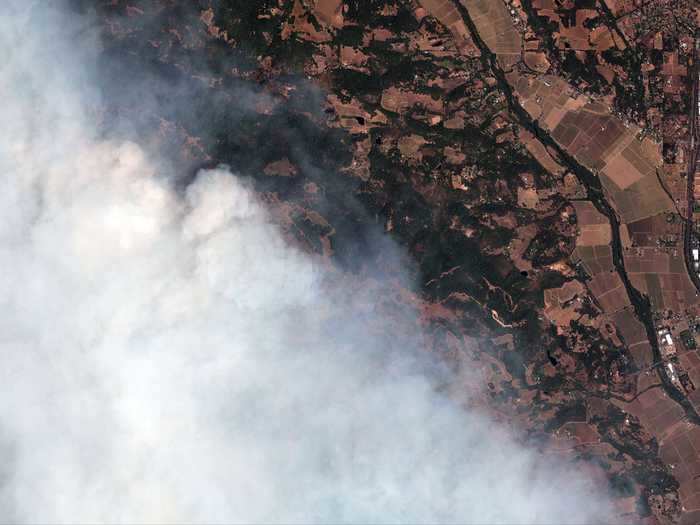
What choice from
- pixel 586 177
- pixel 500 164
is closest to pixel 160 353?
pixel 500 164

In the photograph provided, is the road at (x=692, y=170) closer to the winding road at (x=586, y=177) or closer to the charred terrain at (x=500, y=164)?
the charred terrain at (x=500, y=164)

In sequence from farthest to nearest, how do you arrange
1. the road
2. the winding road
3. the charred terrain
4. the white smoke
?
1. the road
2. the winding road
3. the charred terrain
4. the white smoke

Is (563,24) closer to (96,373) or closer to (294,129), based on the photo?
(294,129)

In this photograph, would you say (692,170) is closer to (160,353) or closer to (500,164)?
(500,164)

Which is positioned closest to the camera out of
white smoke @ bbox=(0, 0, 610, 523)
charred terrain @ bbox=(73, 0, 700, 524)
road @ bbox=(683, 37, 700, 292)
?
white smoke @ bbox=(0, 0, 610, 523)

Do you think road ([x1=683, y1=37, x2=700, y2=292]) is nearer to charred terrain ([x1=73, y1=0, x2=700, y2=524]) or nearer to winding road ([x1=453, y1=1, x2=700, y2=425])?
charred terrain ([x1=73, y1=0, x2=700, y2=524])

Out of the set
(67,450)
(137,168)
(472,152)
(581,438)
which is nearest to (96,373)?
(67,450)

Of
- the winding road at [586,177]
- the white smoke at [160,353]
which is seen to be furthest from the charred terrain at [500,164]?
the white smoke at [160,353]

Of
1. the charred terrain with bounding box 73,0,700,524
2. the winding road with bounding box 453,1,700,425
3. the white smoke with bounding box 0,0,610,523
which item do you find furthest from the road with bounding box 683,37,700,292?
the white smoke with bounding box 0,0,610,523
